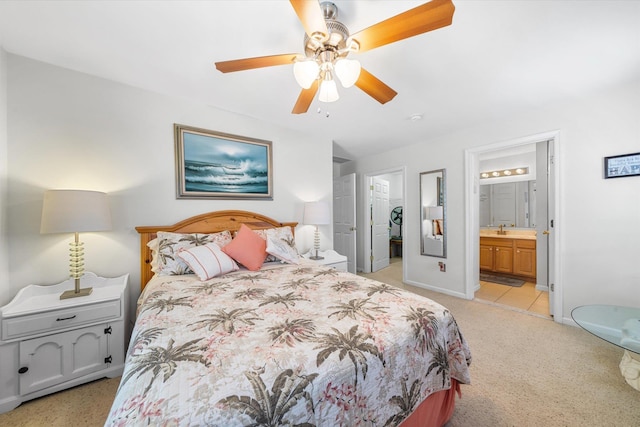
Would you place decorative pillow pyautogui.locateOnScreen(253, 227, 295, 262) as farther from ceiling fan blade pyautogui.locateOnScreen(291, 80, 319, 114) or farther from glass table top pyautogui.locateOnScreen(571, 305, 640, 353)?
glass table top pyautogui.locateOnScreen(571, 305, 640, 353)

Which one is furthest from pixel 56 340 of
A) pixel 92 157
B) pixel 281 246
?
pixel 281 246

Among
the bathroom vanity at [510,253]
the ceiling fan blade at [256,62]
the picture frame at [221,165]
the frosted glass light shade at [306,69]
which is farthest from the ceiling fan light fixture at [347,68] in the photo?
the bathroom vanity at [510,253]

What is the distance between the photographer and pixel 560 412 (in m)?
1.45

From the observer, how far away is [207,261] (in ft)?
6.47

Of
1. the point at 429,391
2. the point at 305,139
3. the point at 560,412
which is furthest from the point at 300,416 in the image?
the point at 305,139

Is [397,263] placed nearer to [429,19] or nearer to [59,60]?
[429,19]

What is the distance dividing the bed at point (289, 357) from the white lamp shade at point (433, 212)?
2.51 metres

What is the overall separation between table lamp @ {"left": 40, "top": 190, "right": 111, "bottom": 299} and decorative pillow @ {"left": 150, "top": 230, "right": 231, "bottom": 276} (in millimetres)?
427

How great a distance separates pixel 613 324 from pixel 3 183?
14.7 feet

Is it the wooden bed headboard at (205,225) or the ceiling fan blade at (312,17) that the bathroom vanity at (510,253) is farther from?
the ceiling fan blade at (312,17)

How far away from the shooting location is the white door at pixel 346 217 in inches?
173

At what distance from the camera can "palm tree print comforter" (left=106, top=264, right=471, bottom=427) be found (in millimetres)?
690

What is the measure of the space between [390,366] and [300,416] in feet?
1.48

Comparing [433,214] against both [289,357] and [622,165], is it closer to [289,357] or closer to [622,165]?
[622,165]
